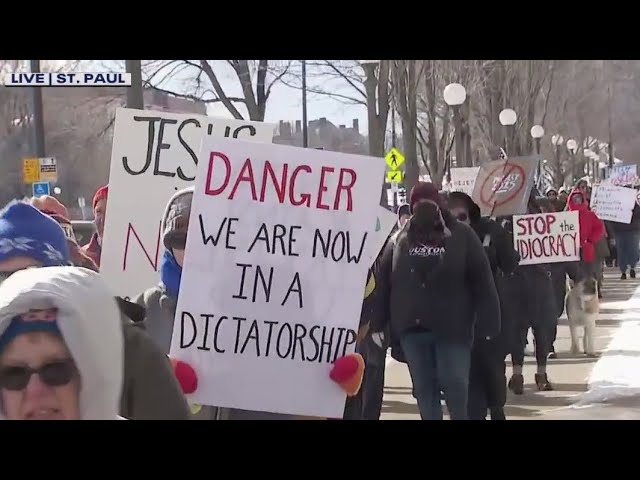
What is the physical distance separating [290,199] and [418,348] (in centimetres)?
216

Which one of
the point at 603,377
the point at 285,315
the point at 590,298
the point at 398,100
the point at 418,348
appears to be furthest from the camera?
the point at 398,100

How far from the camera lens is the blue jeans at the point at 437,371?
19.2 feet

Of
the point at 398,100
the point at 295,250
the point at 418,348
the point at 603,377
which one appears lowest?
the point at 603,377

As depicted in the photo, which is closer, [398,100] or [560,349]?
[560,349]

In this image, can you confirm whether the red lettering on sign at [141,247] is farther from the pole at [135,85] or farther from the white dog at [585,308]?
the pole at [135,85]

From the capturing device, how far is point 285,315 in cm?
393

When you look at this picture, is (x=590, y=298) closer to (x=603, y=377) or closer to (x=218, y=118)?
(x=603, y=377)

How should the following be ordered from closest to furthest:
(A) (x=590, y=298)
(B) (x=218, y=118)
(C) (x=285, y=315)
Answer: (C) (x=285, y=315), (B) (x=218, y=118), (A) (x=590, y=298)

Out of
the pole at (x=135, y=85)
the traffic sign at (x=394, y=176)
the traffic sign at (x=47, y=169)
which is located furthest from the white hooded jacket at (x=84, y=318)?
the traffic sign at (x=394, y=176)

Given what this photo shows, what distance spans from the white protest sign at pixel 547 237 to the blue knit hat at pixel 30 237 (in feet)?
20.1

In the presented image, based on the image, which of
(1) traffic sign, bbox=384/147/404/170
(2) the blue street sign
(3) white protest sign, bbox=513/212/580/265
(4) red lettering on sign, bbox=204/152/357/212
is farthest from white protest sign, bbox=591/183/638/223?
(4) red lettering on sign, bbox=204/152/357/212

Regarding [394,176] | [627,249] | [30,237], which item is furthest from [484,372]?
[394,176]

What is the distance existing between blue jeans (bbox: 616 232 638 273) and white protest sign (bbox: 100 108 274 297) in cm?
1491
